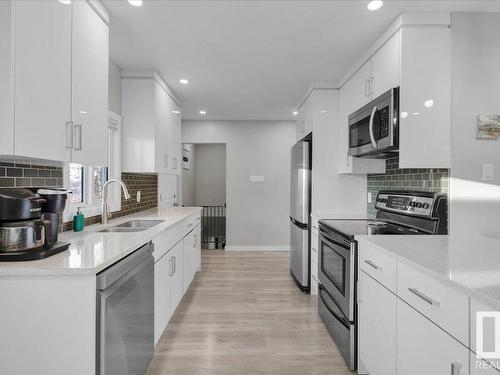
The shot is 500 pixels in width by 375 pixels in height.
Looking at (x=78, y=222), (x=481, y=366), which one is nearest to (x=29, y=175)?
(x=78, y=222)

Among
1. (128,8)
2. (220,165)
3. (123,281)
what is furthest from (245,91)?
(220,165)

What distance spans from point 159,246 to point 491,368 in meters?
1.96

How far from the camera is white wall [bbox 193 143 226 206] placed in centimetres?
807

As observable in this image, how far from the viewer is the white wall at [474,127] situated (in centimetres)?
210

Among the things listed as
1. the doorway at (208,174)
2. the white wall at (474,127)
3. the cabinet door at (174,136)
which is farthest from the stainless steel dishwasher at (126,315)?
the doorway at (208,174)

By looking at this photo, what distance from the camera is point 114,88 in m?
3.09

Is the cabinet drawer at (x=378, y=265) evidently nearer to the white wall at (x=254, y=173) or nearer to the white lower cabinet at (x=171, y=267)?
the white lower cabinet at (x=171, y=267)

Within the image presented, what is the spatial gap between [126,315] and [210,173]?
21.7 feet

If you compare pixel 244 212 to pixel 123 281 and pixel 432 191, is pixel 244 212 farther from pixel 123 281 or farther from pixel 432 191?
pixel 123 281

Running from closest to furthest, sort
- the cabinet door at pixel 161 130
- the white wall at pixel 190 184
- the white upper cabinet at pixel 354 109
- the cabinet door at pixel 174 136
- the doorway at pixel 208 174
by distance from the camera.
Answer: the white upper cabinet at pixel 354 109 < the cabinet door at pixel 161 130 < the cabinet door at pixel 174 136 < the white wall at pixel 190 184 < the doorway at pixel 208 174

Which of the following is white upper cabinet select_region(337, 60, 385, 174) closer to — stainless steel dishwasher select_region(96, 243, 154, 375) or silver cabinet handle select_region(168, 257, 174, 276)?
silver cabinet handle select_region(168, 257, 174, 276)

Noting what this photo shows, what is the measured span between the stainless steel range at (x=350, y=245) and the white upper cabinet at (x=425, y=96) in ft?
1.08

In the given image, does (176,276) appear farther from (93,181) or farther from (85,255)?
(85,255)

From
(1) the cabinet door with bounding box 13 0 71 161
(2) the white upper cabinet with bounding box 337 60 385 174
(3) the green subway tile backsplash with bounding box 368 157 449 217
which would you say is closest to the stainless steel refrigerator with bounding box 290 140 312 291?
(2) the white upper cabinet with bounding box 337 60 385 174
